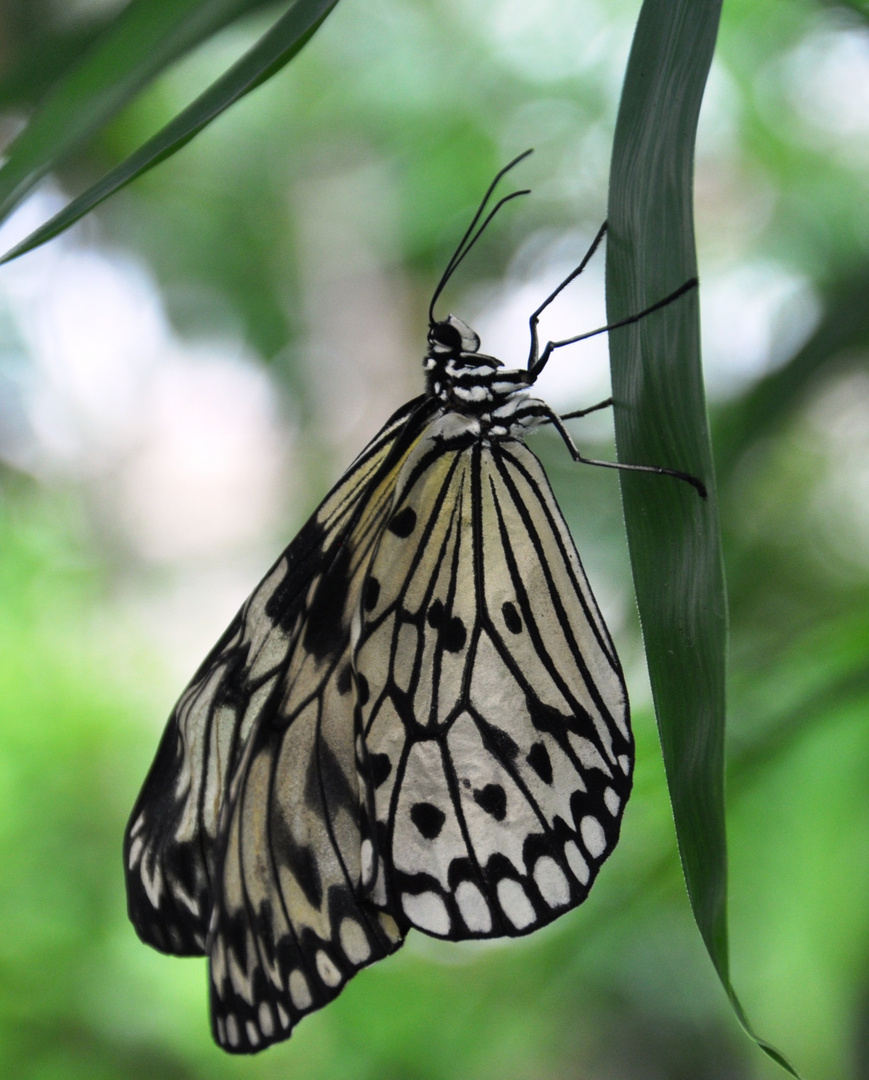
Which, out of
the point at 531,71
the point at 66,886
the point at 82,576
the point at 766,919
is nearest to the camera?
the point at 766,919

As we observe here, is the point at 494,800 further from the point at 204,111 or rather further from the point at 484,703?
the point at 204,111

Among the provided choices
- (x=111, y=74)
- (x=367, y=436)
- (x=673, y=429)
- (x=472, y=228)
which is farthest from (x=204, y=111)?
(x=367, y=436)

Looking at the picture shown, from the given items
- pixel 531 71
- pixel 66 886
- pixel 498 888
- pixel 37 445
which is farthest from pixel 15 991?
pixel 531 71

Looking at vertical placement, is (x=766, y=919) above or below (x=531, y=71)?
below

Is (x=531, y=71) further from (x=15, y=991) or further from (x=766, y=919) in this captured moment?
(x=15, y=991)

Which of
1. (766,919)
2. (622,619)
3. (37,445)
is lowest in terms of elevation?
(766,919)

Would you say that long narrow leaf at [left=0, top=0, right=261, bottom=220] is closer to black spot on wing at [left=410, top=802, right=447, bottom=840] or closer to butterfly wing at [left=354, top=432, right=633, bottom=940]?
butterfly wing at [left=354, top=432, right=633, bottom=940]

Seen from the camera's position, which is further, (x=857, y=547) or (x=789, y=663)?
(x=857, y=547)
